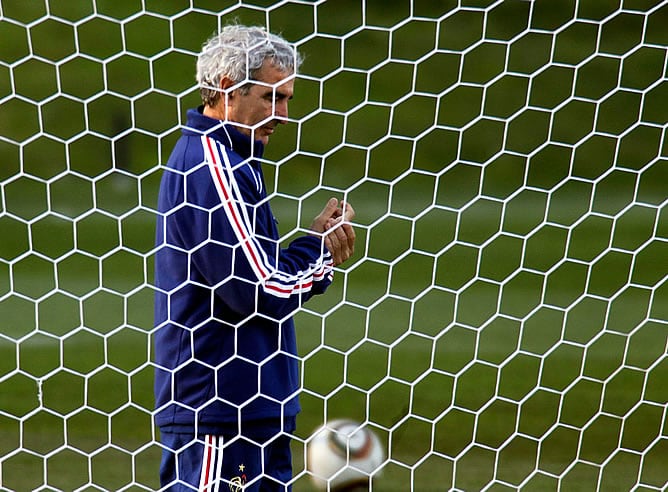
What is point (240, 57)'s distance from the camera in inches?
44.4

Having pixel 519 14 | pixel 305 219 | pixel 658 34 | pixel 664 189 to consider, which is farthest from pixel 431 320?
pixel 658 34

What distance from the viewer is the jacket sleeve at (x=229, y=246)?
1.06 m

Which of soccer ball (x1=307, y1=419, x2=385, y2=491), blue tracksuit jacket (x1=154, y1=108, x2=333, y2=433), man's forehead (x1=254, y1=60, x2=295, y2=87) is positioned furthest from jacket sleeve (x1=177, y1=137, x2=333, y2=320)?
soccer ball (x1=307, y1=419, x2=385, y2=491)

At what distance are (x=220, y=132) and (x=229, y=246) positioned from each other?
0.53 feet

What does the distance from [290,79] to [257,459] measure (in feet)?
1.65

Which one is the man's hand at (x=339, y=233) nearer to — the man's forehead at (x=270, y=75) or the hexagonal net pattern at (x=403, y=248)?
the hexagonal net pattern at (x=403, y=248)

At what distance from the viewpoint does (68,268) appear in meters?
3.95

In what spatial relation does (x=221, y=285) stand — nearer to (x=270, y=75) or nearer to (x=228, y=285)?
(x=228, y=285)

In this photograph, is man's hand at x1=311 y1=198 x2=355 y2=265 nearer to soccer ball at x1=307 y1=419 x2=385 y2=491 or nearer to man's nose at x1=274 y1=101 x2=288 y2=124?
man's nose at x1=274 y1=101 x2=288 y2=124

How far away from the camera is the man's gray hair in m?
1.12

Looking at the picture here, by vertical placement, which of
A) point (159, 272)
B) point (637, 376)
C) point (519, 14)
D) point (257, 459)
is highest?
point (159, 272)

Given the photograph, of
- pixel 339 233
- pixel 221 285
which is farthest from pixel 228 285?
pixel 339 233

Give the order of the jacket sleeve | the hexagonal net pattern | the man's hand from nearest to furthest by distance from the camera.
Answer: the jacket sleeve
the man's hand
the hexagonal net pattern

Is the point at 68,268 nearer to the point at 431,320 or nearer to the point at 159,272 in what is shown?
the point at 431,320
